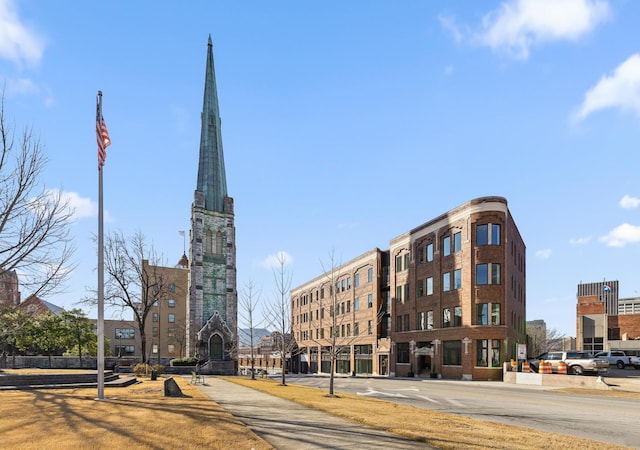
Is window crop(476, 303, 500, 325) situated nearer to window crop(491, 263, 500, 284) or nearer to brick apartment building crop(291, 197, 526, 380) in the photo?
brick apartment building crop(291, 197, 526, 380)

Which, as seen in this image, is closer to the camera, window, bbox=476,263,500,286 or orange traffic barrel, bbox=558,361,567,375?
orange traffic barrel, bbox=558,361,567,375

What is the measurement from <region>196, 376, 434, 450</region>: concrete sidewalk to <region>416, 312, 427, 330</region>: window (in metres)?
39.4

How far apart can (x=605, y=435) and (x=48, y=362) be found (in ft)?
176

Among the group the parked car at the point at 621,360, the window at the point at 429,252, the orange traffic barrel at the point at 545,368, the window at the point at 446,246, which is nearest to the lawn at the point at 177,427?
the orange traffic barrel at the point at 545,368

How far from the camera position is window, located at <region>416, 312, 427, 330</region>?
55.2 metres

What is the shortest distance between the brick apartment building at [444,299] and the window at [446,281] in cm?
10

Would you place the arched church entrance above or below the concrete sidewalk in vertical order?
below

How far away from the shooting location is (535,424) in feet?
50.3

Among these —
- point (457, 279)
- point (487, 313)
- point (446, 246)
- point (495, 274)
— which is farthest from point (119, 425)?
point (446, 246)

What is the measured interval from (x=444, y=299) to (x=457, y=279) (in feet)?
10.1

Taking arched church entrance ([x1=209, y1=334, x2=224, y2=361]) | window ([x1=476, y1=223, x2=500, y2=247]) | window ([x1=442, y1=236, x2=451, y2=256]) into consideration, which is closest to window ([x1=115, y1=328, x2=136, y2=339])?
arched church entrance ([x1=209, y1=334, x2=224, y2=361])

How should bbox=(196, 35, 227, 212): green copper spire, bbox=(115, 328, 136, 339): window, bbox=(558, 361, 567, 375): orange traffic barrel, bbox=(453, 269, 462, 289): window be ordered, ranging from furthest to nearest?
bbox=(115, 328, 136, 339): window, bbox=(196, 35, 227, 212): green copper spire, bbox=(453, 269, 462, 289): window, bbox=(558, 361, 567, 375): orange traffic barrel

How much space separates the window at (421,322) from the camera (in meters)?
55.2

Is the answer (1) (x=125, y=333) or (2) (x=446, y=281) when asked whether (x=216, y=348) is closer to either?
(2) (x=446, y=281)
